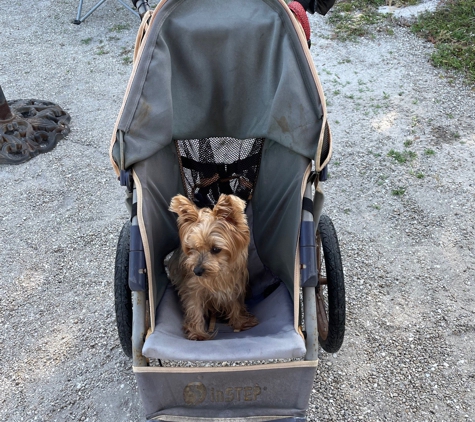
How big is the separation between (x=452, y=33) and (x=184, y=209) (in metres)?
5.03

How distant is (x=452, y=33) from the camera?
5613mm

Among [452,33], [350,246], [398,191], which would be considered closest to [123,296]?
[350,246]

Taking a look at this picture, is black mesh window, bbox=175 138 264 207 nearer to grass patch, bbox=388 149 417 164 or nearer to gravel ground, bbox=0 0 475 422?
gravel ground, bbox=0 0 475 422

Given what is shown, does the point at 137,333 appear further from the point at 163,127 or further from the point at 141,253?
the point at 163,127

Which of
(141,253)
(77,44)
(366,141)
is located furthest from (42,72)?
(141,253)

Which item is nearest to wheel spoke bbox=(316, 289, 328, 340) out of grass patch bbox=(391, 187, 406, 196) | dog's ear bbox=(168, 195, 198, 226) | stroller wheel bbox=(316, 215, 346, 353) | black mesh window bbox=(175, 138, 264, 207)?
stroller wheel bbox=(316, 215, 346, 353)

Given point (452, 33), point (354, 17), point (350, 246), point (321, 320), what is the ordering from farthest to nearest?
point (354, 17) < point (452, 33) < point (350, 246) < point (321, 320)

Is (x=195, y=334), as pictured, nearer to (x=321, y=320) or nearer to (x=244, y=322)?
(x=244, y=322)

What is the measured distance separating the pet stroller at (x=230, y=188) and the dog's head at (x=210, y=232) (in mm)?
175

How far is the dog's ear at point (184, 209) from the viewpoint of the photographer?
2.12 metres

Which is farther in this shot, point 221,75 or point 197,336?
point 221,75

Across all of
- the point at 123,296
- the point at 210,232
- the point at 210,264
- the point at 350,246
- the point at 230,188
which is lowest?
the point at 350,246

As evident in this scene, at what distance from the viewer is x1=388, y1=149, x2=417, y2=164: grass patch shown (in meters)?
4.06

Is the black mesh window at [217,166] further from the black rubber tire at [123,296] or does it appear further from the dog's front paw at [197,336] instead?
the dog's front paw at [197,336]
